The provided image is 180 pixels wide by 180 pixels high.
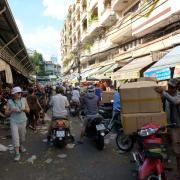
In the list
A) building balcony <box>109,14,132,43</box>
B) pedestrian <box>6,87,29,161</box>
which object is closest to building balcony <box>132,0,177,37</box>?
building balcony <box>109,14,132,43</box>

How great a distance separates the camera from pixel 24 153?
8.91 meters

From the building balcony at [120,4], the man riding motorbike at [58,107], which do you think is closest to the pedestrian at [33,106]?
the man riding motorbike at [58,107]

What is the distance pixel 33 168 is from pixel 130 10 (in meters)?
23.8

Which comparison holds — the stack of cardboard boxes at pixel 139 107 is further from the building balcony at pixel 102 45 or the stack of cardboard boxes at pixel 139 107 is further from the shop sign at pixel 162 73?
the building balcony at pixel 102 45

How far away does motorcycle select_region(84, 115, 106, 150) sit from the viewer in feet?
29.7

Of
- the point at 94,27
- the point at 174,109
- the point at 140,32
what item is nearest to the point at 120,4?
the point at 140,32

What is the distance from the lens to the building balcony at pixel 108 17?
110ft

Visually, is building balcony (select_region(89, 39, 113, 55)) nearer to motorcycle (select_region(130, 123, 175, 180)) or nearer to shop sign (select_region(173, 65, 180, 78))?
shop sign (select_region(173, 65, 180, 78))

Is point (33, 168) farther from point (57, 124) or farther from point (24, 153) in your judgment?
point (57, 124)

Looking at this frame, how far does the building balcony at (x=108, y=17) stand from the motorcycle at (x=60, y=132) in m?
25.1

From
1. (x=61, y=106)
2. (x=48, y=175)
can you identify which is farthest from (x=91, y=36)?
(x=48, y=175)

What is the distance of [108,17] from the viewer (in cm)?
3441

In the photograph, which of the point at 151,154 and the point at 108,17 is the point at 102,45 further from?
the point at 151,154

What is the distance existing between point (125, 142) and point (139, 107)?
4.80 feet
